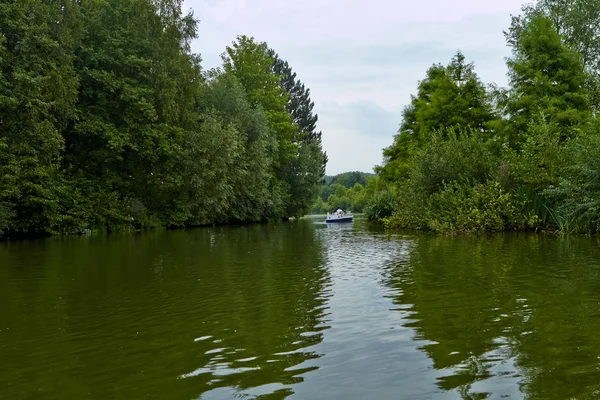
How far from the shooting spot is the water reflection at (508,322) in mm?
4266

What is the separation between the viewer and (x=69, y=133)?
103 feet

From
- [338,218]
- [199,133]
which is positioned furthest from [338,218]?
[199,133]

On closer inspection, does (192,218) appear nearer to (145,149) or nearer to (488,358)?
(145,149)

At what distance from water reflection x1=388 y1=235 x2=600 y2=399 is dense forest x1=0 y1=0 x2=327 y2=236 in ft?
67.2

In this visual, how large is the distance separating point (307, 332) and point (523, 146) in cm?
2104

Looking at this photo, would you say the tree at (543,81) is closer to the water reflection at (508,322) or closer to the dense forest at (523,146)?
the dense forest at (523,146)

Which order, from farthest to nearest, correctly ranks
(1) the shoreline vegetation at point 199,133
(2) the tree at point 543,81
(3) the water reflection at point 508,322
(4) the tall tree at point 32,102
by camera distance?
1. (2) the tree at point 543,81
2. (4) the tall tree at point 32,102
3. (1) the shoreline vegetation at point 199,133
4. (3) the water reflection at point 508,322

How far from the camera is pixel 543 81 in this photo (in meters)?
27.8

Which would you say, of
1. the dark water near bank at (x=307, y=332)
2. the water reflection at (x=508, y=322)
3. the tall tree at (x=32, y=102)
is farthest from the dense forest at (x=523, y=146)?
the tall tree at (x=32, y=102)

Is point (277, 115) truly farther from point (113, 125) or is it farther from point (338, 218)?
point (113, 125)

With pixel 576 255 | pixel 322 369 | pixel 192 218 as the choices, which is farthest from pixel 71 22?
pixel 322 369

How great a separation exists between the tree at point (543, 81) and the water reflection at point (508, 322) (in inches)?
665

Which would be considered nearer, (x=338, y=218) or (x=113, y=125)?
(x=113, y=125)

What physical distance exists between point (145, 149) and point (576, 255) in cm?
2592
